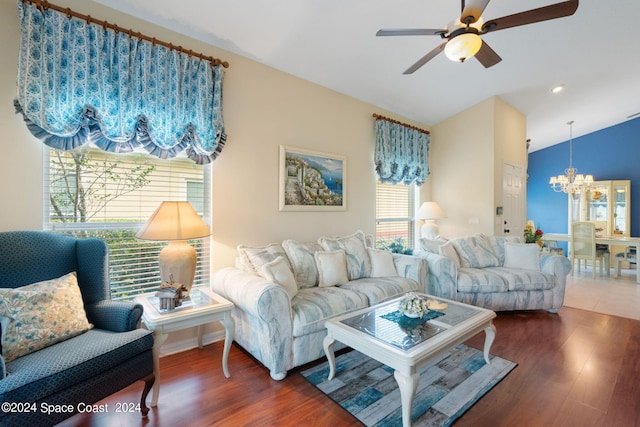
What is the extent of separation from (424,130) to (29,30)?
489 cm

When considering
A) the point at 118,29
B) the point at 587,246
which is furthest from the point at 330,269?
the point at 587,246

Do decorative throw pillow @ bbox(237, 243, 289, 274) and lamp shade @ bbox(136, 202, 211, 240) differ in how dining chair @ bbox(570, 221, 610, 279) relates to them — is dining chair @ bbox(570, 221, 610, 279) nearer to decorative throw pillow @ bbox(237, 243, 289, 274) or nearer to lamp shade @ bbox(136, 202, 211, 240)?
decorative throw pillow @ bbox(237, 243, 289, 274)

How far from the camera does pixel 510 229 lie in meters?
4.95

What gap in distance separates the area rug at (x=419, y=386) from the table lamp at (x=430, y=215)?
2279 mm

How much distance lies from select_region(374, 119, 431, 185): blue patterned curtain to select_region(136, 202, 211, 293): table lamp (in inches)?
113

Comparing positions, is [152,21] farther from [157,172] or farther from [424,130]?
[424,130]

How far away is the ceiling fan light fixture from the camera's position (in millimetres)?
1937

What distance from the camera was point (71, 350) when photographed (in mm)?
1479

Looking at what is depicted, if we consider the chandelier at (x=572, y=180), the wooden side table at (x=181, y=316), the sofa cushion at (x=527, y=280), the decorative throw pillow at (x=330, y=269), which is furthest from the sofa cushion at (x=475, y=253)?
the chandelier at (x=572, y=180)

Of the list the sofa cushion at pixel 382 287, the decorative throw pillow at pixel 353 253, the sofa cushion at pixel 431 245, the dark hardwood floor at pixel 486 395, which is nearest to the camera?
the dark hardwood floor at pixel 486 395

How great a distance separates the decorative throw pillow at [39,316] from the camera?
146cm

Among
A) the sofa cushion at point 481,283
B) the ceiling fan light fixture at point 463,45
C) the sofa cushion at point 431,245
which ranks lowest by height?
the sofa cushion at point 481,283

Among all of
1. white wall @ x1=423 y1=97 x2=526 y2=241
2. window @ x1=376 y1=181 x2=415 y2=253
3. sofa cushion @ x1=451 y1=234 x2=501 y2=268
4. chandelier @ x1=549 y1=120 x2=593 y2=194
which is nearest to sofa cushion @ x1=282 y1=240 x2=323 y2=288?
window @ x1=376 y1=181 x2=415 y2=253

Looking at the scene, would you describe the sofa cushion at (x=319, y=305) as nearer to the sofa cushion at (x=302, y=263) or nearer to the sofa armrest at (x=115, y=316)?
the sofa cushion at (x=302, y=263)
